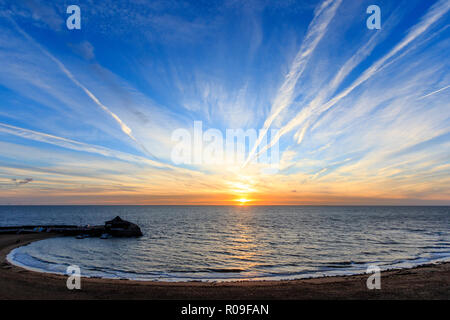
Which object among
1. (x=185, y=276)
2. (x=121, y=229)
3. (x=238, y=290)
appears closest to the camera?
(x=238, y=290)

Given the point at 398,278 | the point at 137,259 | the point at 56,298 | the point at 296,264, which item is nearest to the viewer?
the point at 56,298

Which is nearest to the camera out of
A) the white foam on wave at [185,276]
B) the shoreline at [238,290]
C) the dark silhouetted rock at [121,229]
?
the shoreline at [238,290]

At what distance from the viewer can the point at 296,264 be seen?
29.8 m

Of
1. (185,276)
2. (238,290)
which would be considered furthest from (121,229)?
(238,290)

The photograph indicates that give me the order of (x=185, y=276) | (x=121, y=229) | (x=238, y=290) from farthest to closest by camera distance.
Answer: (x=121, y=229), (x=185, y=276), (x=238, y=290)

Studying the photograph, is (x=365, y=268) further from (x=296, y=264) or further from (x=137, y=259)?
(x=137, y=259)

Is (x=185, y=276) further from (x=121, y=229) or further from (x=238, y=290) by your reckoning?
(x=121, y=229)

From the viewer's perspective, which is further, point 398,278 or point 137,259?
point 137,259

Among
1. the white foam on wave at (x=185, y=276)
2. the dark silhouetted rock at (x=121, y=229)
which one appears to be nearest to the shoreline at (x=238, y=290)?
the white foam on wave at (x=185, y=276)

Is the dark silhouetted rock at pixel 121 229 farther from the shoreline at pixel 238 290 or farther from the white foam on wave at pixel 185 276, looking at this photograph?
the shoreline at pixel 238 290

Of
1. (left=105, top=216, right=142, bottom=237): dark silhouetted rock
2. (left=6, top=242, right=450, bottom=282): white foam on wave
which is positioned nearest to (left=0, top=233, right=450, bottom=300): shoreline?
(left=6, top=242, right=450, bottom=282): white foam on wave
